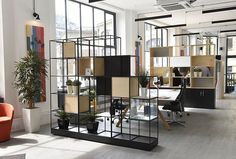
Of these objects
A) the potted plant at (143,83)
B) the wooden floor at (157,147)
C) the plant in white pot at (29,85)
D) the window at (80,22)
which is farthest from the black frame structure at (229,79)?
the plant in white pot at (29,85)

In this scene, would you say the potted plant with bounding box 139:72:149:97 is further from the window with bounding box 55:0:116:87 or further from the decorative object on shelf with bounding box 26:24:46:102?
the decorative object on shelf with bounding box 26:24:46:102

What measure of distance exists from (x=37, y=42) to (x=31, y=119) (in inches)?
80.7

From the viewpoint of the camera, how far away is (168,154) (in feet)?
14.0

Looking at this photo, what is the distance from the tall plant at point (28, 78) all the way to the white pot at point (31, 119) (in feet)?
0.49

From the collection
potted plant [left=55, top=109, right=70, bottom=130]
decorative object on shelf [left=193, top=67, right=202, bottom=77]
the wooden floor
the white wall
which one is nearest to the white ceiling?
decorative object on shelf [left=193, top=67, right=202, bottom=77]

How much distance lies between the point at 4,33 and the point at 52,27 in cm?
153

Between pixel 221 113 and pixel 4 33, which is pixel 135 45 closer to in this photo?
pixel 221 113

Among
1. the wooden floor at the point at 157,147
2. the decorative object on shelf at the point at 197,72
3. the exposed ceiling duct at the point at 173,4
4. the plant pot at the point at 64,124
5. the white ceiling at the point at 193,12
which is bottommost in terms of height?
the wooden floor at the point at 157,147

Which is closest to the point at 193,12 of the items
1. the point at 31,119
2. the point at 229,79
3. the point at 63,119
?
the point at 229,79

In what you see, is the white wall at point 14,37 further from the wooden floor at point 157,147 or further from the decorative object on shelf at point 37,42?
the wooden floor at point 157,147

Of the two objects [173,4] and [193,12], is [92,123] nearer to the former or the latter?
[173,4]

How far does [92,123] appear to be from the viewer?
518cm

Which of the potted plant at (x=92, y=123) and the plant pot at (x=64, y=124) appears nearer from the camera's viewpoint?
the potted plant at (x=92, y=123)

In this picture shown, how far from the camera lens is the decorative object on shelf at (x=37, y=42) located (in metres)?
6.29
